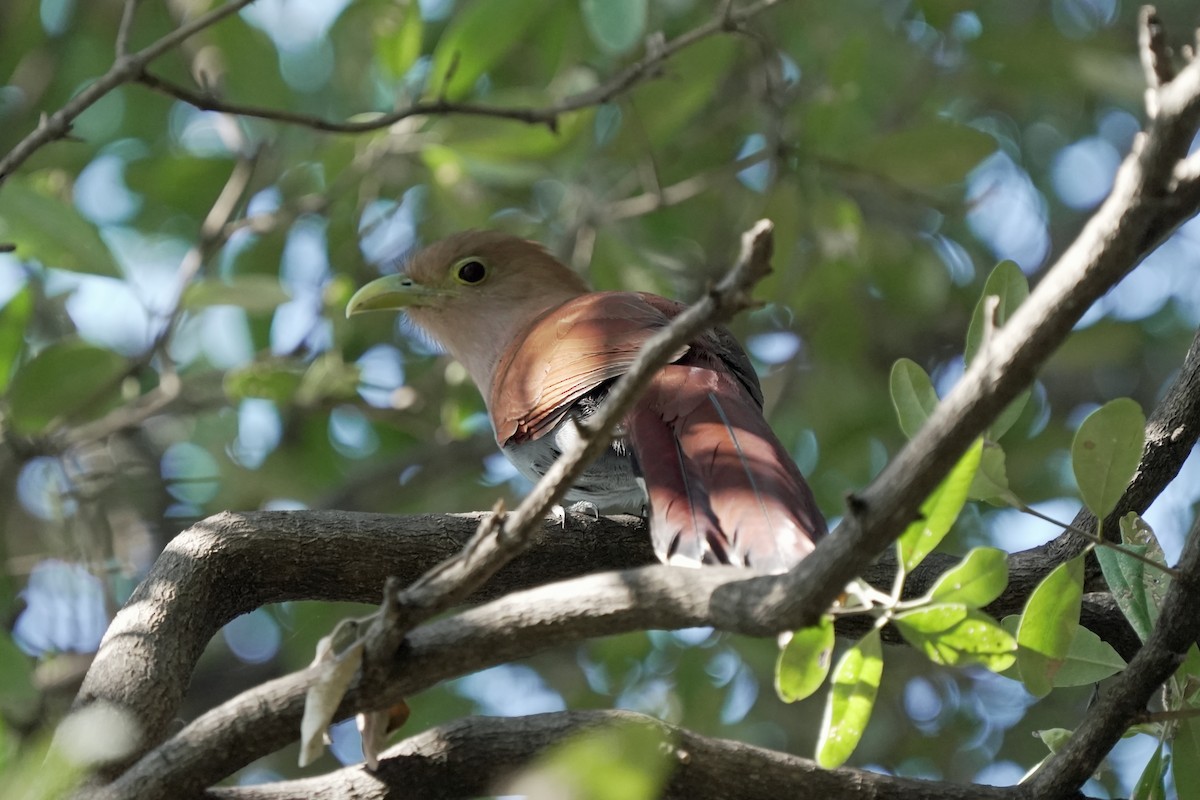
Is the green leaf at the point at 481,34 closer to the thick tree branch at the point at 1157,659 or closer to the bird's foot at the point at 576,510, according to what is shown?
the bird's foot at the point at 576,510

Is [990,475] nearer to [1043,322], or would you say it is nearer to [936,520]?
[936,520]

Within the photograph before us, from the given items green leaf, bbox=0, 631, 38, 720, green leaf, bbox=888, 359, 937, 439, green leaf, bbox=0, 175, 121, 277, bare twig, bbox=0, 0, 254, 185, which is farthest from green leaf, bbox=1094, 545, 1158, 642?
green leaf, bbox=0, 175, 121, 277

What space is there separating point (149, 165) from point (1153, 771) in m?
4.61

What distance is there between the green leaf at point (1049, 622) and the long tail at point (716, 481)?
1.23 feet

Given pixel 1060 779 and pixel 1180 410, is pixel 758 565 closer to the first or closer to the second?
pixel 1060 779

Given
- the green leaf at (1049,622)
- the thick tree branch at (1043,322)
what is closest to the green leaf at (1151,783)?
the green leaf at (1049,622)

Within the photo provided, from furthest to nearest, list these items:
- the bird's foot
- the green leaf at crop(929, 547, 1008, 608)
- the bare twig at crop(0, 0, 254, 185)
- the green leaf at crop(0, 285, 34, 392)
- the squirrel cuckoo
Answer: the green leaf at crop(0, 285, 34, 392), the bird's foot, the bare twig at crop(0, 0, 254, 185), the squirrel cuckoo, the green leaf at crop(929, 547, 1008, 608)

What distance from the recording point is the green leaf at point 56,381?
13.9 feet

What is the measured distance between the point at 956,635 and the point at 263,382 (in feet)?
10.4

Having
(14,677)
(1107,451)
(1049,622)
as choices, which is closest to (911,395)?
(1107,451)

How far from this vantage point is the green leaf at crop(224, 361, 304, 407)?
4555mm

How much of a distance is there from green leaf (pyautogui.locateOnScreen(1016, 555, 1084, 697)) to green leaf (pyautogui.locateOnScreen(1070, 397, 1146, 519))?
0.41ft

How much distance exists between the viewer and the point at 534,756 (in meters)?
2.40

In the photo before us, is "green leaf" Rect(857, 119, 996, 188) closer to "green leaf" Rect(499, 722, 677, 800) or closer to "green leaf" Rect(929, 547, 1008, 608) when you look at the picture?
"green leaf" Rect(929, 547, 1008, 608)
